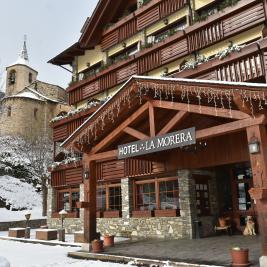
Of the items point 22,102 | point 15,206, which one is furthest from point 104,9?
point 22,102

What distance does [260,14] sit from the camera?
14.6m

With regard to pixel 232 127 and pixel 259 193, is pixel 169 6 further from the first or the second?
pixel 259 193

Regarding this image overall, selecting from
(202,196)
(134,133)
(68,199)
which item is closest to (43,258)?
(134,133)

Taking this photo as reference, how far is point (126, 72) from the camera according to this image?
19.9 m

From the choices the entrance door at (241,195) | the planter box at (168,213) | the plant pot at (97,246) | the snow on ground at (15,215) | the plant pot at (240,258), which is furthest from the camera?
the snow on ground at (15,215)

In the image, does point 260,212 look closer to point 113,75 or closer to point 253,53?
point 253,53

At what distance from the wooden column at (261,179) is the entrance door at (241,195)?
22.3 ft

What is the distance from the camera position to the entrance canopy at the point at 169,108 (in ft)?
27.6

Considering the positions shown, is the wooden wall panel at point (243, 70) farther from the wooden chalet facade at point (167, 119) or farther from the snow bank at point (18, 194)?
the snow bank at point (18, 194)

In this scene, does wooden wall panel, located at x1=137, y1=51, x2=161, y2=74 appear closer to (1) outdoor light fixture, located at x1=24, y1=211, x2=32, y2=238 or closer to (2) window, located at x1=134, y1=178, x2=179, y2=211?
(2) window, located at x1=134, y1=178, x2=179, y2=211

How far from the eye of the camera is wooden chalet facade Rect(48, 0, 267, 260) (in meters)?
9.42

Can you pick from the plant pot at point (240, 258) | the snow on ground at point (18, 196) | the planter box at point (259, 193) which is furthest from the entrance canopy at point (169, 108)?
the snow on ground at point (18, 196)

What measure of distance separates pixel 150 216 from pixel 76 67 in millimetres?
12740

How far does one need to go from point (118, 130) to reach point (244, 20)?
7.80 metres
